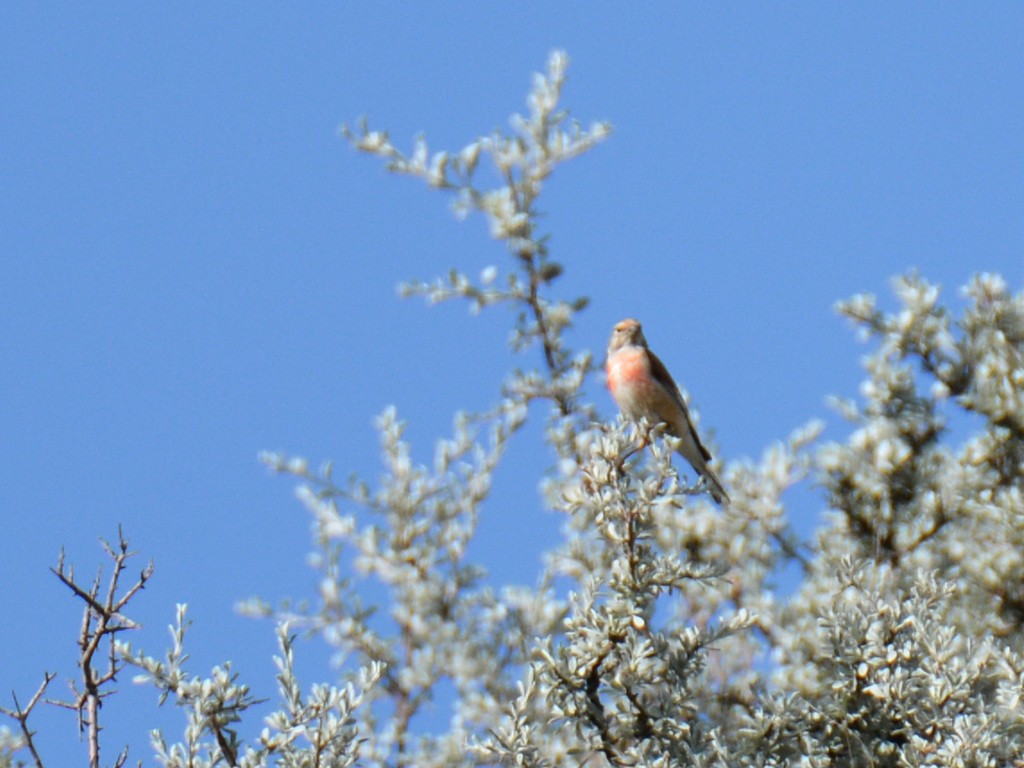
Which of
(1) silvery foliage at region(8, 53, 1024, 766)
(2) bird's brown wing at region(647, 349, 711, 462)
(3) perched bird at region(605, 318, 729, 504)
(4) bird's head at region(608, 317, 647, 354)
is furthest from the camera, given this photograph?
(4) bird's head at region(608, 317, 647, 354)

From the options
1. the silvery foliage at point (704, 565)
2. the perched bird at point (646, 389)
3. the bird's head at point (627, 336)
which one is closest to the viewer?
the silvery foliage at point (704, 565)

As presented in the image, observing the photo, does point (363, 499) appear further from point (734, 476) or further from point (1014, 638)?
point (1014, 638)

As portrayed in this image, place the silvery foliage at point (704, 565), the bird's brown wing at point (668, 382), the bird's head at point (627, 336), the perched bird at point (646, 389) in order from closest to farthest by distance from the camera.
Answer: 1. the silvery foliage at point (704, 565)
2. the perched bird at point (646, 389)
3. the bird's brown wing at point (668, 382)
4. the bird's head at point (627, 336)

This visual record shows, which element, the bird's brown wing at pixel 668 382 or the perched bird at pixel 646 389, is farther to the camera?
the bird's brown wing at pixel 668 382

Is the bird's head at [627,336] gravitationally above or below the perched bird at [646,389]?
above

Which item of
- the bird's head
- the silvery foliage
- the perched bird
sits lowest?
the silvery foliage

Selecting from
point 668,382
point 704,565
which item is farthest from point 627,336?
point 704,565

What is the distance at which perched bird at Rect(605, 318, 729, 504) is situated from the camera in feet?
22.2

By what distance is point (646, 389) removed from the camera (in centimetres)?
721

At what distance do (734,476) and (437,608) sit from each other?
1.45m

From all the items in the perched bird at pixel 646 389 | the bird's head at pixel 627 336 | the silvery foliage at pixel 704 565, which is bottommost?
the silvery foliage at pixel 704 565

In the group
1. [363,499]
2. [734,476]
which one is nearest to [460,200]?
[363,499]

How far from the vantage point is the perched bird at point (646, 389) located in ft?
22.2

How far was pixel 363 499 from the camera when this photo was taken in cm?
616
